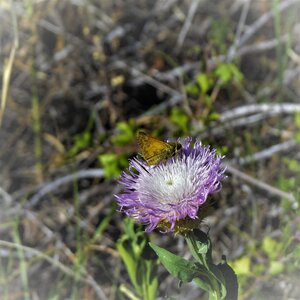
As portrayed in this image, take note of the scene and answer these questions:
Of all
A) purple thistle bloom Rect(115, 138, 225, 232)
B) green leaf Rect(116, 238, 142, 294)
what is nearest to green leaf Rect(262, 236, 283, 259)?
green leaf Rect(116, 238, 142, 294)

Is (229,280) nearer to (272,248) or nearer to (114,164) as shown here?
(272,248)

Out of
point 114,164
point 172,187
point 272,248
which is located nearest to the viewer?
point 172,187

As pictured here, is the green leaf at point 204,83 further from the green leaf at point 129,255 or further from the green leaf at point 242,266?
the green leaf at point 129,255

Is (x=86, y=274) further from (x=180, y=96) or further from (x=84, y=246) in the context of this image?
(x=180, y=96)

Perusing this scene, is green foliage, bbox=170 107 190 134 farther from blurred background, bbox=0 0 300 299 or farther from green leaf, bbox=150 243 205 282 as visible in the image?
green leaf, bbox=150 243 205 282

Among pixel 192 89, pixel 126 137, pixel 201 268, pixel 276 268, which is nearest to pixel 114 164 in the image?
pixel 126 137

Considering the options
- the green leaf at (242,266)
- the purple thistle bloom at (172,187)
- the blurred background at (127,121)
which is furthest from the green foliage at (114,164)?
the purple thistle bloom at (172,187)

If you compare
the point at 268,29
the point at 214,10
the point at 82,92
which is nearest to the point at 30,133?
the point at 82,92
